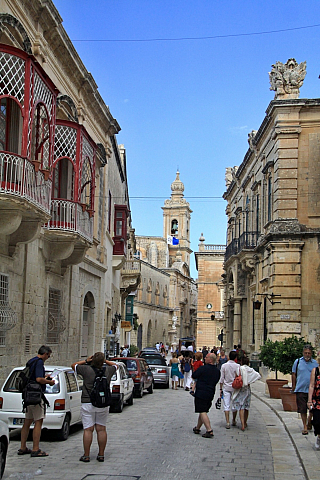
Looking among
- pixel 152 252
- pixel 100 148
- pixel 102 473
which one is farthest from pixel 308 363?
pixel 152 252

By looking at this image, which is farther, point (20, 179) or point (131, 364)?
point (131, 364)

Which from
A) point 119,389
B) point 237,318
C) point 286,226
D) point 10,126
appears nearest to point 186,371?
point 286,226

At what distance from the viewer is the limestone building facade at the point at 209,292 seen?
232ft

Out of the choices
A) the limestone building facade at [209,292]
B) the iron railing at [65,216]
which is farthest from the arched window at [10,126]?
the limestone building facade at [209,292]

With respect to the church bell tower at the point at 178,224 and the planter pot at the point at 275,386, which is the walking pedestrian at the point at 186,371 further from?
the church bell tower at the point at 178,224

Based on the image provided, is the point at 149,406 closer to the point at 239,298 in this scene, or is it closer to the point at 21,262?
the point at 21,262

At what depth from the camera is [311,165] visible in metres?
25.0

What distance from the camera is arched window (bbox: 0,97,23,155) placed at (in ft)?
44.6

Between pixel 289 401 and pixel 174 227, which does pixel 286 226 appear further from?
pixel 174 227

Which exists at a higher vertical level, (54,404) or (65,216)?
(65,216)

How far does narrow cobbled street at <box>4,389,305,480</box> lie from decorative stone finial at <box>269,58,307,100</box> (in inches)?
610

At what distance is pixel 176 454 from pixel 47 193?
22.2ft

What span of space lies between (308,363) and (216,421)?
3.52 meters

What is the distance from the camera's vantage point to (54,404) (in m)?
10.6
